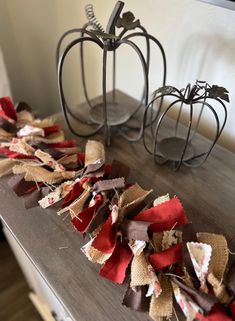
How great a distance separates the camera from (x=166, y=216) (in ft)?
1.61

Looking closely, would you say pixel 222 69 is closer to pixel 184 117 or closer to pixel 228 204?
pixel 184 117

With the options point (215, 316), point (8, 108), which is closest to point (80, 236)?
point (215, 316)

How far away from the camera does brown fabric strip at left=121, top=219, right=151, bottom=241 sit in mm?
475

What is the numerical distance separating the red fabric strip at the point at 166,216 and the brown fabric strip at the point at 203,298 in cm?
9

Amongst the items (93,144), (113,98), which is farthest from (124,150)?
(113,98)

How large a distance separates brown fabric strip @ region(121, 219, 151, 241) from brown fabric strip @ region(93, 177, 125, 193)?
67mm

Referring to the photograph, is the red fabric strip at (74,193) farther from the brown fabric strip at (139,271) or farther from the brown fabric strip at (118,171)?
the brown fabric strip at (139,271)

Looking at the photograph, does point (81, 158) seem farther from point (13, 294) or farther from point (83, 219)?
point (13, 294)

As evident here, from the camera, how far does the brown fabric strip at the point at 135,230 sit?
0.48 meters

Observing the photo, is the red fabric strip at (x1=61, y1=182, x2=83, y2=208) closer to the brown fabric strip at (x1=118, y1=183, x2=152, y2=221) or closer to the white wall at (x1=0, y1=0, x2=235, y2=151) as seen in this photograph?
the brown fabric strip at (x1=118, y1=183, x2=152, y2=221)

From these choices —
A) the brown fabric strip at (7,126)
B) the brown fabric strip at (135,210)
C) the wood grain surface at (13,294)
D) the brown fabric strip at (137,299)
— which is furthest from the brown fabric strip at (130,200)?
the wood grain surface at (13,294)

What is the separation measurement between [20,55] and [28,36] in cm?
12

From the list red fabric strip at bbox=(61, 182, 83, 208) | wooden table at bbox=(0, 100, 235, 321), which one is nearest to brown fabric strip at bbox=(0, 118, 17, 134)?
→ wooden table at bbox=(0, 100, 235, 321)

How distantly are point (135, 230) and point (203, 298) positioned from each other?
136 mm
